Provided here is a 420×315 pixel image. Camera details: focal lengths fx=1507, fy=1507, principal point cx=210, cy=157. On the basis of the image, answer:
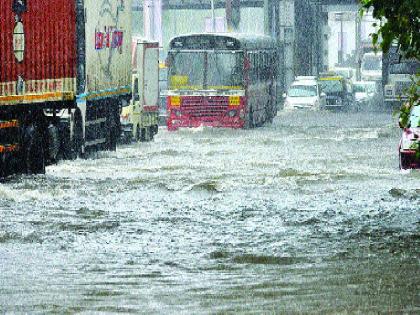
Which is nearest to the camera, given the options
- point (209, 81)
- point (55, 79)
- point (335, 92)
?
point (55, 79)

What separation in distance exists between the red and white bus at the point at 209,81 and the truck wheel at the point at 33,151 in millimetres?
16071

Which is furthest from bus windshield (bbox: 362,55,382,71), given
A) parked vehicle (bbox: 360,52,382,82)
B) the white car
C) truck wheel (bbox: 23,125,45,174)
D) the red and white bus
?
truck wheel (bbox: 23,125,45,174)

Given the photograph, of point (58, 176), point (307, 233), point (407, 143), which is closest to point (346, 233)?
point (307, 233)

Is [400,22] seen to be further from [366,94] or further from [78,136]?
[366,94]

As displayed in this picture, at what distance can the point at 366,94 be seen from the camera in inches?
3137

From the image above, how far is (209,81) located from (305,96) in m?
18.0

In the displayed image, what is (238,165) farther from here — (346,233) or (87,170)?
(346,233)

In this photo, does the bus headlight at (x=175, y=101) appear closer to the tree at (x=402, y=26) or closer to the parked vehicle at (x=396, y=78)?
the parked vehicle at (x=396, y=78)

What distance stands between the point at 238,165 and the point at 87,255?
14.4 m

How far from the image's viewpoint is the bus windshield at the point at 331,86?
2637 inches

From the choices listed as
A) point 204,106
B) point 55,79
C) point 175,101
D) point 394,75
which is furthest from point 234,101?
point 394,75

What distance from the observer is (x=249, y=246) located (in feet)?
52.1

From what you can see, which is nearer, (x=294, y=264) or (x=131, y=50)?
(x=294, y=264)

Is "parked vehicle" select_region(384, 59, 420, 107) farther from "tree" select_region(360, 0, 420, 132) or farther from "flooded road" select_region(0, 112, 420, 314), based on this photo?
"tree" select_region(360, 0, 420, 132)
